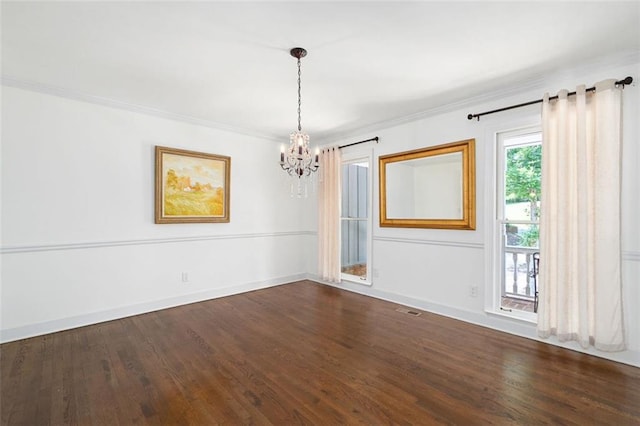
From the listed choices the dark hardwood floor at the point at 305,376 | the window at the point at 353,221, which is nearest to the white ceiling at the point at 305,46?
the window at the point at 353,221

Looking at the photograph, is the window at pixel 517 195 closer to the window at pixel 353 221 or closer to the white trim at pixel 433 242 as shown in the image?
the white trim at pixel 433 242

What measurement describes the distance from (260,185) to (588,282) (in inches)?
169

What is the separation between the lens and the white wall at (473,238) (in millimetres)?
2482

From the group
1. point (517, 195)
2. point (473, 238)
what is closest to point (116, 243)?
point (473, 238)

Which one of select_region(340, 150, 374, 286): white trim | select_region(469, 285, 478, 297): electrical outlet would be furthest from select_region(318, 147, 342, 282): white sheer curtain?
select_region(469, 285, 478, 297): electrical outlet

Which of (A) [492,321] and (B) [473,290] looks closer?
(A) [492,321]

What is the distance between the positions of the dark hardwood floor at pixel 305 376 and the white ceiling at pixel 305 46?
2.62m

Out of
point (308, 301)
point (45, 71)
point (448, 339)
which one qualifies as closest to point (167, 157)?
point (45, 71)

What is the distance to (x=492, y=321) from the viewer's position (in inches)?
129

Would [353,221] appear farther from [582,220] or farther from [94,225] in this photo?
[94,225]

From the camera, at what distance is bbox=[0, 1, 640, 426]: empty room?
2020mm

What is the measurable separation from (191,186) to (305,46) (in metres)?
2.65

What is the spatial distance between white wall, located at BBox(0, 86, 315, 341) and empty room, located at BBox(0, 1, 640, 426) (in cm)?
2

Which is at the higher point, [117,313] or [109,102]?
[109,102]
